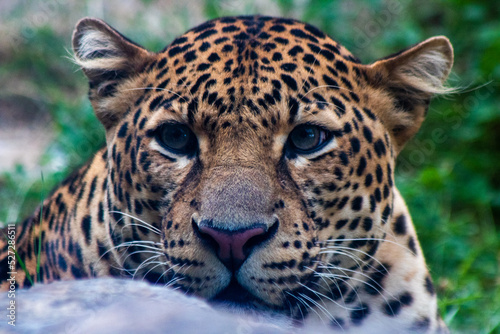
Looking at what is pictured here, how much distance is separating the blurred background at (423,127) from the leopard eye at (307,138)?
1.78 meters

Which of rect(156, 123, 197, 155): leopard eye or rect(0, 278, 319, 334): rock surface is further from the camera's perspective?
rect(156, 123, 197, 155): leopard eye

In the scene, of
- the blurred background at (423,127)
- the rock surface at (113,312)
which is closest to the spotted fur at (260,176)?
the rock surface at (113,312)

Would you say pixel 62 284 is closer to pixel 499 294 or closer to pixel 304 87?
pixel 304 87

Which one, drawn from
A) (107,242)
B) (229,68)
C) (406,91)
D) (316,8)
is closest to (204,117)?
(229,68)

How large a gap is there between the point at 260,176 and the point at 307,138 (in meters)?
0.41

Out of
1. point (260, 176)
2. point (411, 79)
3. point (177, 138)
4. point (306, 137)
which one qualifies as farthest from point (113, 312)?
point (411, 79)

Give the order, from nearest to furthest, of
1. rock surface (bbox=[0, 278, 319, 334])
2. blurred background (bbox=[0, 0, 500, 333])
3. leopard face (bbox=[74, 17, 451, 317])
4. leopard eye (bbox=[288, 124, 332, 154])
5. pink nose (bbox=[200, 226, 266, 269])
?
1. rock surface (bbox=[0, 278, 319, 334])
2. pink nose (bbox=[200, 226, 266, 269])
3. leopard face (bbox=[74, 17, 451, 317])
4. leopard eye (bbox=[288, 124, 332, 154])
5. blurred background (bbox=[0, 0, 500, 333])

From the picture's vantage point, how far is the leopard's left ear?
3.52 m

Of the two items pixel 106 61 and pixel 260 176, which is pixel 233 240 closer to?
pixel 260 176

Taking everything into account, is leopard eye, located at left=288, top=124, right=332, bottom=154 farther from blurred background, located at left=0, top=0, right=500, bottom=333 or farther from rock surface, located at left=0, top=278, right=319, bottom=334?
blurred background, located at left=0, top=0, right=500, bottom=333

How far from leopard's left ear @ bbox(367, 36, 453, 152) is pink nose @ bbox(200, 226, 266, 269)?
1.27 meters

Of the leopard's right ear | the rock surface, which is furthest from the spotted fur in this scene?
the rock surface

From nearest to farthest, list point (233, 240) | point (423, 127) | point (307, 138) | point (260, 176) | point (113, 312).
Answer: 1. point (113, 312)
2. point (233, 240)
3. point (260, 176)
4. point (307, 138)
5. point (423, 127)

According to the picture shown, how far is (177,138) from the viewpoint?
3266 millimetres
